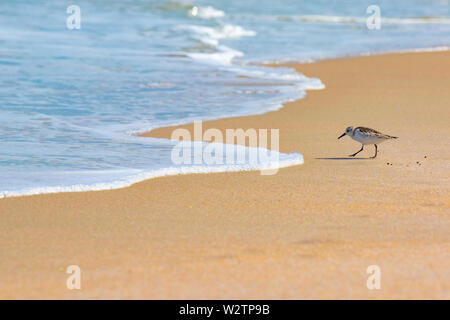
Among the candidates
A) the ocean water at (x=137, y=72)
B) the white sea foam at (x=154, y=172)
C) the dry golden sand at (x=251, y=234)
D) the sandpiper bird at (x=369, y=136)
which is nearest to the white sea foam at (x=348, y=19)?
the ocean water at (x=137, y=72)

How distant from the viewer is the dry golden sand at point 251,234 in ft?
12.6

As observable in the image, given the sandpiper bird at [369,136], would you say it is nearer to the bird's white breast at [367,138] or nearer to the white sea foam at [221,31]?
the bird's white breast at [367,138]

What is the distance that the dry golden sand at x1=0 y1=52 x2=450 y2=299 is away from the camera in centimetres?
383

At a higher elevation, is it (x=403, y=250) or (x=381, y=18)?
(x=381, y=18)

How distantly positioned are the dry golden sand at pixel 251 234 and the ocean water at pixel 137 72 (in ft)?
1.51

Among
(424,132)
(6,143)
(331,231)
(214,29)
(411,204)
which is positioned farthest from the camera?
(214,29)

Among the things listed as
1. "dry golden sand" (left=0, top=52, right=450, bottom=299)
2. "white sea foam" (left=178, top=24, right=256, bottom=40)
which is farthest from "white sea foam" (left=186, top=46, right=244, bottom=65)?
"dry golden sand" (left=0, top=52, right=450, bottom=299)

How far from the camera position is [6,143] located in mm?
6949

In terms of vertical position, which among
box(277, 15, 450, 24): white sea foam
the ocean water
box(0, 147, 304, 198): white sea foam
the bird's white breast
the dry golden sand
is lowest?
the dry golden sand

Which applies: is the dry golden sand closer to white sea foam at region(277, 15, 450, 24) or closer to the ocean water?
the ocean water

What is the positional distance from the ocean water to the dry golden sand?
1.51 feet

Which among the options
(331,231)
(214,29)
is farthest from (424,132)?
(214,29)

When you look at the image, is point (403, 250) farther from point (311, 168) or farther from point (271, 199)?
point (311, 168)
